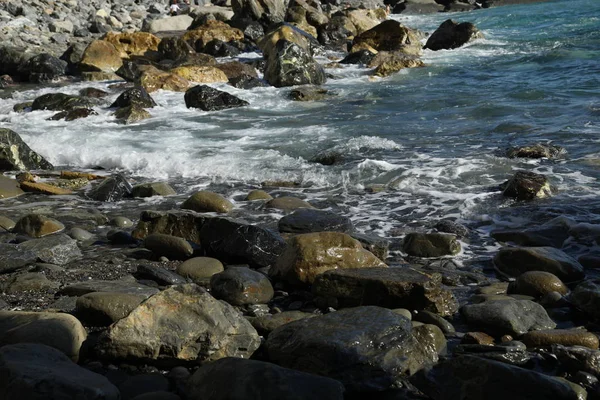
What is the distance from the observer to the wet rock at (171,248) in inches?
235

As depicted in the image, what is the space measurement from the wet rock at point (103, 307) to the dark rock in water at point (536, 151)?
5978 mm

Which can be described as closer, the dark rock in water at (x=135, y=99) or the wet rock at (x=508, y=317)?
the wet rock at (x=508, y=317)

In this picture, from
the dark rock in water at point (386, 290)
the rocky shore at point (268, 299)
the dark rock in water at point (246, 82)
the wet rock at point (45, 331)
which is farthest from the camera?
the dark rock in water at point (246, 82)

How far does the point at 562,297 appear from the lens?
16.0ft

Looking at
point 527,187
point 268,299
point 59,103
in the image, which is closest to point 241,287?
point 268,299

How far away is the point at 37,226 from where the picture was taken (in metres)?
6.74

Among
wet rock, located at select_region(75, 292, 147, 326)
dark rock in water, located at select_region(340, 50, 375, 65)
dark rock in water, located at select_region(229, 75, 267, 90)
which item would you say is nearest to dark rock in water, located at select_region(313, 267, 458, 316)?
wet rock, located at select_region(75, 292, 147, 326)

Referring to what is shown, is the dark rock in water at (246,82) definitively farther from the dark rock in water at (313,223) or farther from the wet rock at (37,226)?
the dark rock in water at (313,223)

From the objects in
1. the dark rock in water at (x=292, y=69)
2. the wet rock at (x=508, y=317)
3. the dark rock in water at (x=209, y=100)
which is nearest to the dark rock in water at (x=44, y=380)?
the wet rock at (x=508, y=317)

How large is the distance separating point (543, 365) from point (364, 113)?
909 centimetres

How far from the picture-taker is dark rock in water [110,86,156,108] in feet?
46.3

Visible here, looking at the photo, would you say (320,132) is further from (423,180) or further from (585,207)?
(585,207)

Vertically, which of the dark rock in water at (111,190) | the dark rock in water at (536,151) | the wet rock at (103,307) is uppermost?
the wet rock at (103,307)

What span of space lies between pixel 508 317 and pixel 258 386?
1859 mm
